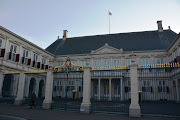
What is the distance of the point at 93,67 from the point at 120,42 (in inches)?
636

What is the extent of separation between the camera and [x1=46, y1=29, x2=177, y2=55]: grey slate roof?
25.6m

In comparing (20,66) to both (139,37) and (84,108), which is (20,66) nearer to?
(84,108)

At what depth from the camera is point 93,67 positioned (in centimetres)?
1367

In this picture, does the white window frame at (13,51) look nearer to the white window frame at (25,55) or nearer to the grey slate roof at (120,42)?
the white window frame at (25,55)

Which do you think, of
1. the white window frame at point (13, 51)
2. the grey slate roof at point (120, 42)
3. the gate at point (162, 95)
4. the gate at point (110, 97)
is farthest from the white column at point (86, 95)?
the grey slate roof at point (120, 42)

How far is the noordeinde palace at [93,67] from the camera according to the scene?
484 inches

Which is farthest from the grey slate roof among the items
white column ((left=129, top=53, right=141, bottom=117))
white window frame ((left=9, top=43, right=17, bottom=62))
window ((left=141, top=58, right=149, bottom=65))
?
white column ((left=129, top=53, right=141, bottom=117))

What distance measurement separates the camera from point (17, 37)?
1917cm

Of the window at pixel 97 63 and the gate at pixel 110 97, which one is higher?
the window at pixel 97 63

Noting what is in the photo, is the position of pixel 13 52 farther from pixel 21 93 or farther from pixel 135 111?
pixel 135 111

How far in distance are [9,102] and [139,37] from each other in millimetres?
24695

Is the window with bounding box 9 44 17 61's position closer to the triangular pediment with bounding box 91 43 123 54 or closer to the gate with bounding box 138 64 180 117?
the triangular pediment with bounding box 91 43 123 54

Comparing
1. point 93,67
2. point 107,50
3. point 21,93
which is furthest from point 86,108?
point 107,50

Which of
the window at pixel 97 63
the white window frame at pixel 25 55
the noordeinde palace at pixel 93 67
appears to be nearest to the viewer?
the noordeinde palace at pixel 93 67
